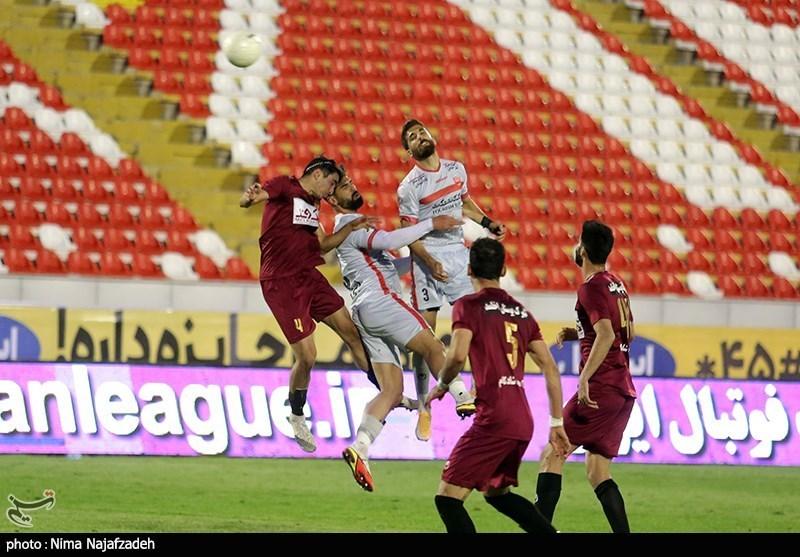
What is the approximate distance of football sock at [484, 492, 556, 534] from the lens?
804 centimetres

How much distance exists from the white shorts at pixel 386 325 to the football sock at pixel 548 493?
1.56 metres

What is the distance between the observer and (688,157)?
21.5 m

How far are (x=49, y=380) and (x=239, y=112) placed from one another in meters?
7.41

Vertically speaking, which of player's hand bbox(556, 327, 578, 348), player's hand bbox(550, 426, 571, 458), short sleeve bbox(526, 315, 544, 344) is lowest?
player's hand bbox(550, 426, 571, 458)

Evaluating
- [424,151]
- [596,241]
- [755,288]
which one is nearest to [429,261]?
[424,151]

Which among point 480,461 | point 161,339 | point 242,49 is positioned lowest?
point 161,339

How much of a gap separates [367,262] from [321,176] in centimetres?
76

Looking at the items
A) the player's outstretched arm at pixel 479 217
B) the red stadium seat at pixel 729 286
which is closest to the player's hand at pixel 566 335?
the player's outstretched arm at pixel 479 217

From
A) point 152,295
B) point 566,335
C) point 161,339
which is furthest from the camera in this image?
point 152,295

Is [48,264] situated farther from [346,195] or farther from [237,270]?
[346,195]

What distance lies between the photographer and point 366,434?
9914 mm

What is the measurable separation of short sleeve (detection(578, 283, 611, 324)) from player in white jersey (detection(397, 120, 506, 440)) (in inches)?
63.9

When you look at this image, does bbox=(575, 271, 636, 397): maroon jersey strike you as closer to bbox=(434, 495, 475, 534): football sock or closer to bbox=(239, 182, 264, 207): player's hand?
bbox=(434, 495, 475, 534): football sock

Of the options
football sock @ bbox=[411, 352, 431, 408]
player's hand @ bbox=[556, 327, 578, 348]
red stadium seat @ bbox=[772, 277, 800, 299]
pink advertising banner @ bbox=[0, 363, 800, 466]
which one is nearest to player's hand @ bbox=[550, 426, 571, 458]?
player's hand @ bbox=[556, 327, 578, 348]
